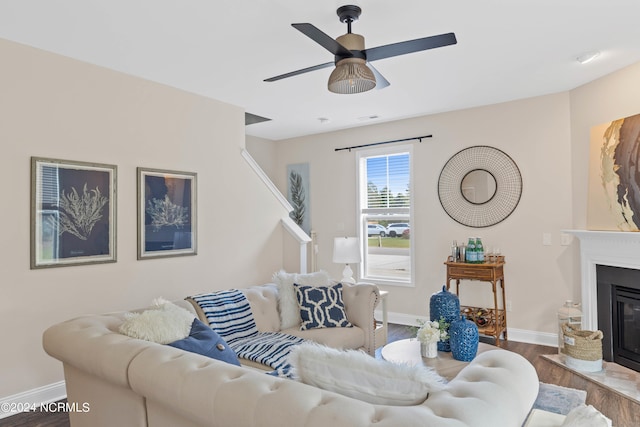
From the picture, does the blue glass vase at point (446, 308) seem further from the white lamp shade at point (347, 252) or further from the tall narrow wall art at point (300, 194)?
the tall narrow wall art at point (300, 194)

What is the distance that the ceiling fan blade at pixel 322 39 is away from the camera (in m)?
1.92

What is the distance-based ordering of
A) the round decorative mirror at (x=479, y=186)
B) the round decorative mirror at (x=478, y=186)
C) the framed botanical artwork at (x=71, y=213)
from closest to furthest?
the framed botanical artwork at (x=71, y=213)
the round decorative mirror at (x=479, y=186)
the round decorative mirror at (x=478, y=186)

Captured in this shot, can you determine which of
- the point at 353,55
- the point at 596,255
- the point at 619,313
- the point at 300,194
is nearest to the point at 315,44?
the point at 353,55

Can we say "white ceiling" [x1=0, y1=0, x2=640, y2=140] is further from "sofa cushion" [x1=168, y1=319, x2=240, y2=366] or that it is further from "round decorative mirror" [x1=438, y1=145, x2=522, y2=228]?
"sofa cushion" [x1=168, y1=319, x2=240, y2=366]

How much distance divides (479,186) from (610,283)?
157 cm

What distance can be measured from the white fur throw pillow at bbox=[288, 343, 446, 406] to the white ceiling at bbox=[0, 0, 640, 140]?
77.7 inches

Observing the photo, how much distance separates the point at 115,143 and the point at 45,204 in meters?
0.74

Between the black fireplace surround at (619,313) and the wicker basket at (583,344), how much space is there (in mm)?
219

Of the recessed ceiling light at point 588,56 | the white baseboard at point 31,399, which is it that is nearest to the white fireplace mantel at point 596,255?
the recessed ceiling light at point 588,56

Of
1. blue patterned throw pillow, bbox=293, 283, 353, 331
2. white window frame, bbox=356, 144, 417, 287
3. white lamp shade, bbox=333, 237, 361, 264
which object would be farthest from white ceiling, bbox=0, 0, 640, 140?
blue patterned throw pillow, bbox=293, 283, 353, 331

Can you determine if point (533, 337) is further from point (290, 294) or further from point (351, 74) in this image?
point (351, 74)

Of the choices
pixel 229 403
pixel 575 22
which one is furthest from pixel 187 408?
pixel 575 22

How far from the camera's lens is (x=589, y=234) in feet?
11.9

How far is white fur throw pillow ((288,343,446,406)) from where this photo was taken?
119 centimetres
